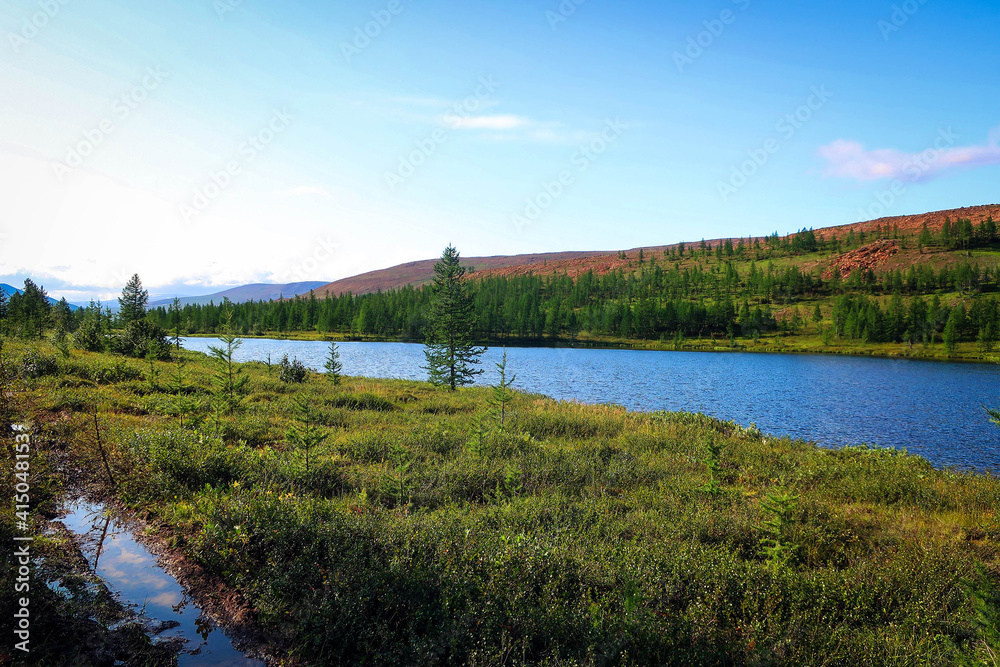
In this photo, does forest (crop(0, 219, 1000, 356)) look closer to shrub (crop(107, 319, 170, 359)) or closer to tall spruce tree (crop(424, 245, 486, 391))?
tall spruce tree (crop(424, 245, 486, 391))

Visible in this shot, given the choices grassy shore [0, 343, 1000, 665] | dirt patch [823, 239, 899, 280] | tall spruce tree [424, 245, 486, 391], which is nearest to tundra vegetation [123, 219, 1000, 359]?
dirt patch [823, 239, 899, 280]

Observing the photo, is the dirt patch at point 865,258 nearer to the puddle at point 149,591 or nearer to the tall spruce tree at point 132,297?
the tall spruce tree at point 132,297

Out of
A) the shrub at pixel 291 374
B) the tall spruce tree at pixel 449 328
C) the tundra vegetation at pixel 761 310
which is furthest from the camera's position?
the tundra vegetation at pixel 761 310

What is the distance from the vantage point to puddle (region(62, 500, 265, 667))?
504cm

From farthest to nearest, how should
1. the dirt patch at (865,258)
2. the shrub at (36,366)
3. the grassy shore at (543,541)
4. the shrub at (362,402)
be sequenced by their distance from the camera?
the dirt patch at (865,258)
the shrub at (362,402)
the shrub at (36,366)
the grassy shore at (543,541)

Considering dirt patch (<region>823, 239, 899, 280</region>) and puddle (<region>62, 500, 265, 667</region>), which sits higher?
dirt patch (<region>823, 239, 899, 280</region>)

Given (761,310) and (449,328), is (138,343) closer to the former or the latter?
(449,328)

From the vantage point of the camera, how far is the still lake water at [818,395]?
25.0 m

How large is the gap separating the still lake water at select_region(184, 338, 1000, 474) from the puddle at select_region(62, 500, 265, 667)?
24301 millimetres

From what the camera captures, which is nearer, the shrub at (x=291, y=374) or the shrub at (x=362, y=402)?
the shrub at (x=362, y=402)

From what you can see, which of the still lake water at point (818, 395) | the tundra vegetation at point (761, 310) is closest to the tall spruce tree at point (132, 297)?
the still lake water at point (818, 395)

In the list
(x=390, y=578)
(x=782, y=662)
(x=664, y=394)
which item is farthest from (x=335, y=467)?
(x=664, y=394)

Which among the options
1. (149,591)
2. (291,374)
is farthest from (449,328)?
(149,591)

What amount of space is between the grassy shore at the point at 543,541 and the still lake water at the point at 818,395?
1273cm
